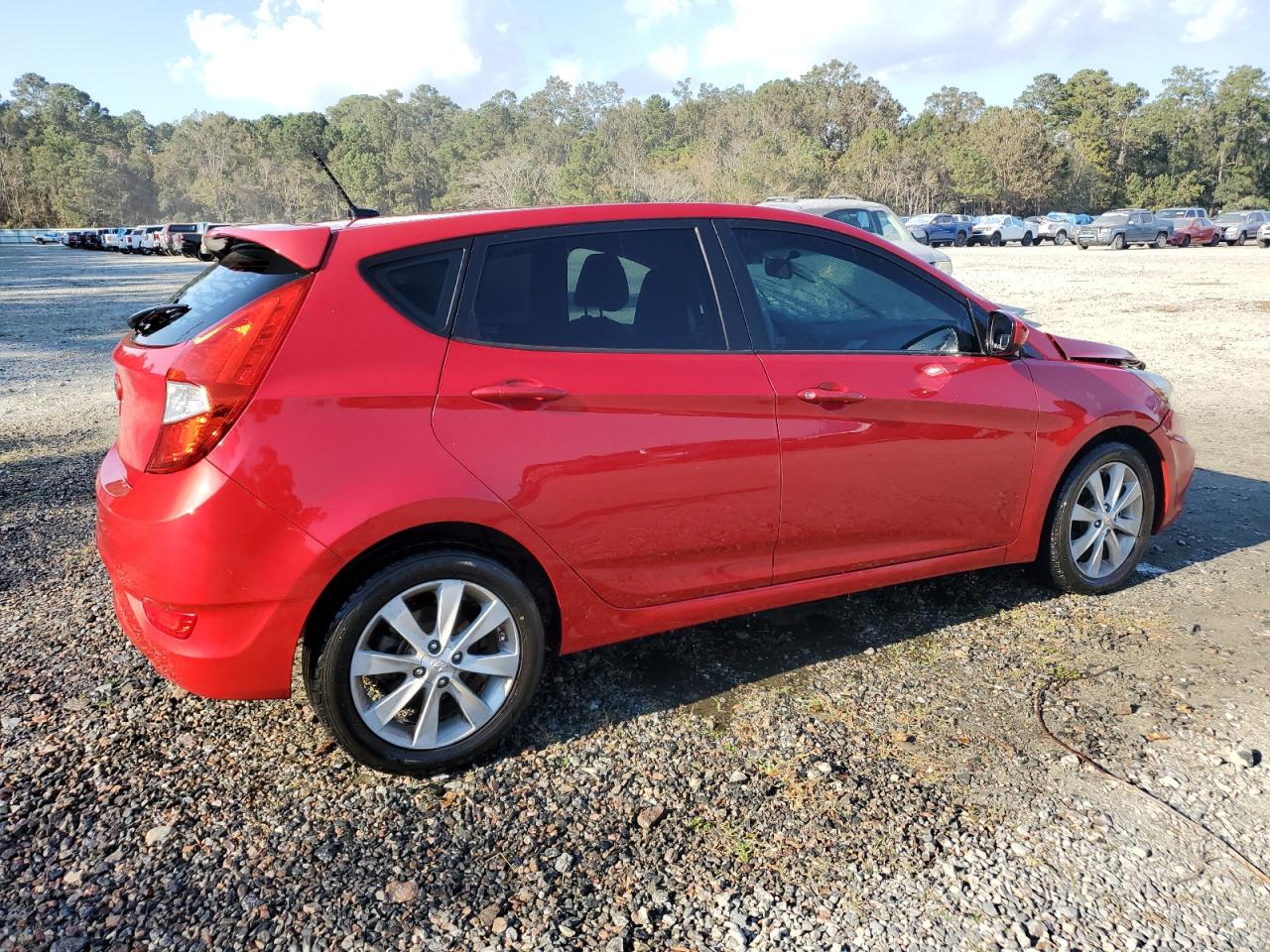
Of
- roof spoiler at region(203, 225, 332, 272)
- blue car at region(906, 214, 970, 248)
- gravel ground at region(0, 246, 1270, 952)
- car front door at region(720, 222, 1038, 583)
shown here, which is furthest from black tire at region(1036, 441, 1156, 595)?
blue car at region(906, 214, 970, 248)

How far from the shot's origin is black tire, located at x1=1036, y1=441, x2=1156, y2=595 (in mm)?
4059

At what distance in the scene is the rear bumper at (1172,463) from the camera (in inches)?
169

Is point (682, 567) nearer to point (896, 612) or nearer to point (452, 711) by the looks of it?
point (452, 711)

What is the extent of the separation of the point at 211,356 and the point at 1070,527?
11.6 ft

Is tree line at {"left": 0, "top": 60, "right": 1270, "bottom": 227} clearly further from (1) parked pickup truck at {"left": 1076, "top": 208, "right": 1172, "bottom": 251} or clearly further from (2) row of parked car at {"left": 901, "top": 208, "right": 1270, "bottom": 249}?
(1) parked pickup truck at {"left": 1076, "top": 208, "right": 1172, "bottom": 251}

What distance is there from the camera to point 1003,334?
12.3ft

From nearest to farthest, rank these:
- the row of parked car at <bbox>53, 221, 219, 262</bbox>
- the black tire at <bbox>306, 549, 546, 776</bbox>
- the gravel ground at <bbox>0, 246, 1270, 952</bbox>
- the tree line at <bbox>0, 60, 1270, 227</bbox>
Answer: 1. the gravel ground at <bbox>0, 246, 1270, 952</bbox>
2. the black tire at <bbox>306, 549, 546, 776</bbox>
3. the row of parked car at <bbox>53, 221, 219, 262</bbox>
4. the tree line at <bbox>0, 60, 1270, 227</bbox>

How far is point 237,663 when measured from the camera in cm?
269

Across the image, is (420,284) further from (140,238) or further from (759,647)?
(140,238)

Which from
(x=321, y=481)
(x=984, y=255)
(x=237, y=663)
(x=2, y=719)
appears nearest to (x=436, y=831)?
(x=237, y=663)

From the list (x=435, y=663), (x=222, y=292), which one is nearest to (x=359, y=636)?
(x=435, y=663)

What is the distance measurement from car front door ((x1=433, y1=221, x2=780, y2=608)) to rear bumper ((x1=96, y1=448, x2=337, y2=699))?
0.57m

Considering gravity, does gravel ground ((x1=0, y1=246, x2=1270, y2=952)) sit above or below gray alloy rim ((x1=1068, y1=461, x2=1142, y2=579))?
below

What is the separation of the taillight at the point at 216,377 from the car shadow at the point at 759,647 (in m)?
1.37
